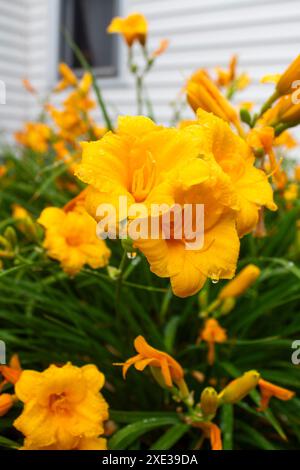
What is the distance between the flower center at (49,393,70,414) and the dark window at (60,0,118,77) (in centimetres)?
419

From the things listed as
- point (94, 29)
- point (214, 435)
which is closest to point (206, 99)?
point (214, 435)

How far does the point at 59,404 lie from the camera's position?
0.79 meters

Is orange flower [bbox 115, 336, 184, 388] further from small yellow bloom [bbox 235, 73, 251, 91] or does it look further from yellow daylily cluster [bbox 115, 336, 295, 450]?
small yellow bloom [bbox 235, 73, 251, 91]

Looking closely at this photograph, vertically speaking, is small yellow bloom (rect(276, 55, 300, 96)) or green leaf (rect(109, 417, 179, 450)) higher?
small yellow bloom (rect(276, 55, 300, 96))

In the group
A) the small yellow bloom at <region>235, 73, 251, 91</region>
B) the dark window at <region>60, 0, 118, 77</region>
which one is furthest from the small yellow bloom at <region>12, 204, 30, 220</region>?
the dark window at <region>60, 0, 118, 77</region>

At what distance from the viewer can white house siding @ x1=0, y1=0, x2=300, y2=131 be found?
4.00 meters

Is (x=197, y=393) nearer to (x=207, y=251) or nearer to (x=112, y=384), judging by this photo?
(x=112, y=384)

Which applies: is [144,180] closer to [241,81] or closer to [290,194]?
[290,194]

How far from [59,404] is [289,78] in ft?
1.92

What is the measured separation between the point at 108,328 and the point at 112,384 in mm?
134

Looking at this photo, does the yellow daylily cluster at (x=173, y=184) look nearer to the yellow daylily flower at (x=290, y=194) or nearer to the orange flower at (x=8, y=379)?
the orange flower at (x=8, y=379)

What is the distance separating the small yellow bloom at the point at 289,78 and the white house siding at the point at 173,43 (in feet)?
9.99

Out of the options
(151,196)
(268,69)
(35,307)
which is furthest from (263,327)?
(268,69)

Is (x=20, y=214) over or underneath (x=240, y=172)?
underneath
